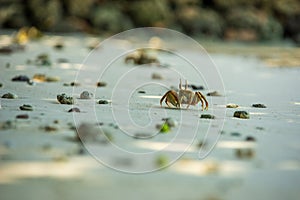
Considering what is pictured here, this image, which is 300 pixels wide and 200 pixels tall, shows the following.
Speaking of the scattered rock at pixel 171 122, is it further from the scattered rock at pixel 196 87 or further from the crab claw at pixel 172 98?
the scattered rock at pixel 196 87

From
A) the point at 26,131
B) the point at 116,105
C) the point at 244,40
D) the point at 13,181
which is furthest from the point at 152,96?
the point at 244,40

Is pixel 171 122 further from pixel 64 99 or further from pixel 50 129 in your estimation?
pixel 64 99

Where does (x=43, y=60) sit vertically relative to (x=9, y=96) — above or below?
above

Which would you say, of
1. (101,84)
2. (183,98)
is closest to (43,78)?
(101,84)

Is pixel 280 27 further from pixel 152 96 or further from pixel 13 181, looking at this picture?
pixel 13 181

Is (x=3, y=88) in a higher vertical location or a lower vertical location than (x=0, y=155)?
higher

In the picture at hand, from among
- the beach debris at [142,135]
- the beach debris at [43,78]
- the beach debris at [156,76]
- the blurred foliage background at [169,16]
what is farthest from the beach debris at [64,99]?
the blurred foliage background at [169,16]

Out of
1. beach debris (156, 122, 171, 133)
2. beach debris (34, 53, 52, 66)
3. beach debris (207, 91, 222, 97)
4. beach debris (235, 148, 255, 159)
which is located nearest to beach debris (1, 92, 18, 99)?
beach debris (156, 122, 171, 133)
